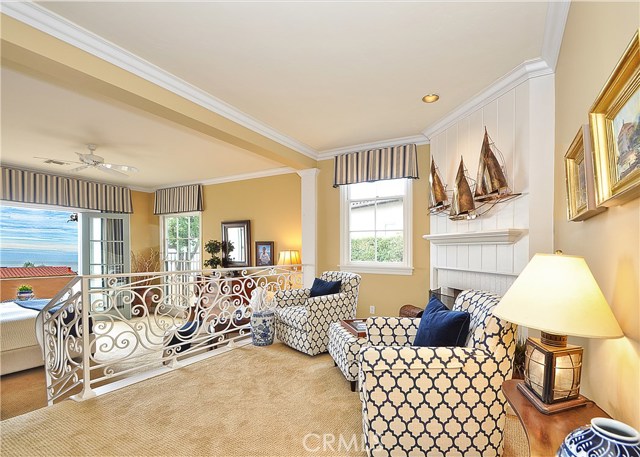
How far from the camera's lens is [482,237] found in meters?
2.95

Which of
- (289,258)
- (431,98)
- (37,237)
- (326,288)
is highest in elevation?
(431,98)

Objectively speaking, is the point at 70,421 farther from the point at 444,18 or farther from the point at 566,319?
the point at 444,18

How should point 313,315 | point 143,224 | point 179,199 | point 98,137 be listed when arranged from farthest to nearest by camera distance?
point 143,224 < point 179,199 < point 98,137 < point 313,315

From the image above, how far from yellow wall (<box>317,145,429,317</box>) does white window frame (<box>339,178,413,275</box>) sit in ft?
0.18

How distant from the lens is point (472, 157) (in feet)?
10.6

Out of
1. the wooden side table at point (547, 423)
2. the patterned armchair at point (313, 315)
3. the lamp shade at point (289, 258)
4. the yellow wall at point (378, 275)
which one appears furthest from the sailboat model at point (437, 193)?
the wooden side table at point (547, 423)

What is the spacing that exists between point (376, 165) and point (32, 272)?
20.4 ft

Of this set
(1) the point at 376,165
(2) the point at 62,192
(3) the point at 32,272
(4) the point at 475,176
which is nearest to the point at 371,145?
(1) the point at 376,165

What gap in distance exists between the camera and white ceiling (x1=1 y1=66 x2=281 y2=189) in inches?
115

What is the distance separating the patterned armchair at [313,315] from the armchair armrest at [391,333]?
1.00 metres

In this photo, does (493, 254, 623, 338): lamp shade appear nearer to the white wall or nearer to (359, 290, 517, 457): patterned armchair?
(359, 290, 517, 457): patterned armchair

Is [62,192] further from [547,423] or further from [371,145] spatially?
[547,423]

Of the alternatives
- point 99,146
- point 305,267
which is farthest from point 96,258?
point 305,267

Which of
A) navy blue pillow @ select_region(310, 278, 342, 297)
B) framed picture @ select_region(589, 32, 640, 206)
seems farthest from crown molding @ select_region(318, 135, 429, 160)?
framed picture @ select_region(589, 32, 640, 206)
